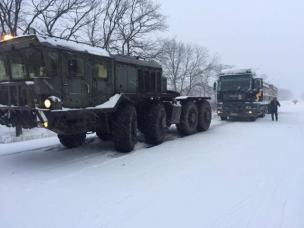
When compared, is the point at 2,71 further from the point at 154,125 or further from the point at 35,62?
the point at 154,125

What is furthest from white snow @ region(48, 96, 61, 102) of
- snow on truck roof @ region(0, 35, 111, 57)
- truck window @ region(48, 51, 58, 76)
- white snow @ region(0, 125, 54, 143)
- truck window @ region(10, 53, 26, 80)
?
white snow @ region(0, 125, 54, 143)

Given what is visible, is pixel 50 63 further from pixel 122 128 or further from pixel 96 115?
pixel 122 128

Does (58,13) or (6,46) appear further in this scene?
(58,13)

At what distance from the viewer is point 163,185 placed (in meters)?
7.14

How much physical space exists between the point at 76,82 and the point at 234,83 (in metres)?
15.0

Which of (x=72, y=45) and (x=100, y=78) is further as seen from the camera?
(x=100, y=78)

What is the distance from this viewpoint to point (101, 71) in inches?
400

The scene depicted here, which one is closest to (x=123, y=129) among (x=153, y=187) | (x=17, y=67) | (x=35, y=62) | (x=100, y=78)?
(x=100, y=78)

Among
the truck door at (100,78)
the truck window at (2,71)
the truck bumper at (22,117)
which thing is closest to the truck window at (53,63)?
the truck bumper at (22,117)

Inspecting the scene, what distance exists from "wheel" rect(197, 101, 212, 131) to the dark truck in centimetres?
590

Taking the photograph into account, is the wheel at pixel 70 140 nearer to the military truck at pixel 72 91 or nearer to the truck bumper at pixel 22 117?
the military truck at pixel 72 91

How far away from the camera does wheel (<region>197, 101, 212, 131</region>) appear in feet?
54.2

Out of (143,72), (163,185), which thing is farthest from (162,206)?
(143,72)

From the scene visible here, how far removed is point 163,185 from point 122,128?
3.64 meters
